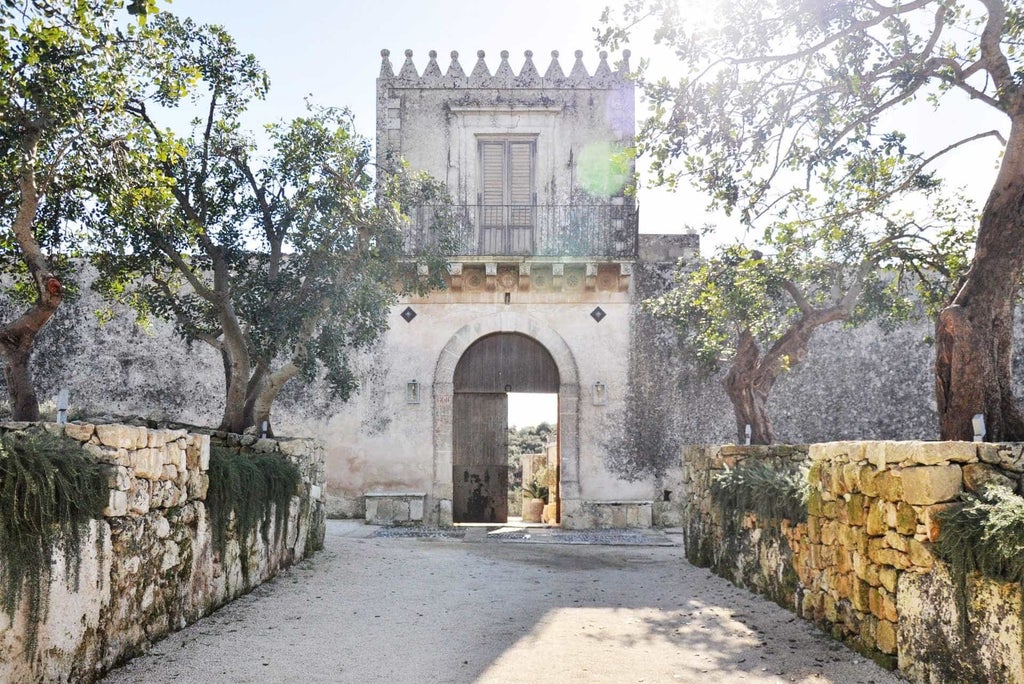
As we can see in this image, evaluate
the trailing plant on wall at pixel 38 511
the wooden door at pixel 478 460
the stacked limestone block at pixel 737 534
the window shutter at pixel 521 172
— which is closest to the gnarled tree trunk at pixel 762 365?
the stacked limestone block at pixel 737 534

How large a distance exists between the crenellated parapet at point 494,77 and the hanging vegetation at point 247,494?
8.89 meters

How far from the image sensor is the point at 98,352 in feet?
49.1

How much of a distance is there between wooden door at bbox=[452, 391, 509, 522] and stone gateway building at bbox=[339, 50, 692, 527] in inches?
1.0

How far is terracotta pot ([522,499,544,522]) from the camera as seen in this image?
20625 mm

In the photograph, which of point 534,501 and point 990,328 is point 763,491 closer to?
point 990,328

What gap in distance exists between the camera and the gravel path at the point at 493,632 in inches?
211

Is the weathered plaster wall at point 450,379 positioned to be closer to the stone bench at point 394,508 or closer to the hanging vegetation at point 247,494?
the stone bench at point 394,508

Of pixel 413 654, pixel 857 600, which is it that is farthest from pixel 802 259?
pixel 413 654

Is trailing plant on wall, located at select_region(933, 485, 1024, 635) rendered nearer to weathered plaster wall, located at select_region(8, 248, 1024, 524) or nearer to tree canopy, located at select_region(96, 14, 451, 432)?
tree canopy, located at select_region(96, 14, 451, 432)

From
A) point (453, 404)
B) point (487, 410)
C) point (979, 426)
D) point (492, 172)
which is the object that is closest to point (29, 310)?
point (979, 426)

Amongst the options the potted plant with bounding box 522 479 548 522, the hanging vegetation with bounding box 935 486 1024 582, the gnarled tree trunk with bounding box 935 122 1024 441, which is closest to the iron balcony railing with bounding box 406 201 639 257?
the potted plant with bounding box 522 479 548 522

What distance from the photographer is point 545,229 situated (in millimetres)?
15453

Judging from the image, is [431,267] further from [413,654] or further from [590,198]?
[413,654]

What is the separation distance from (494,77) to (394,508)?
7584 millimetres
